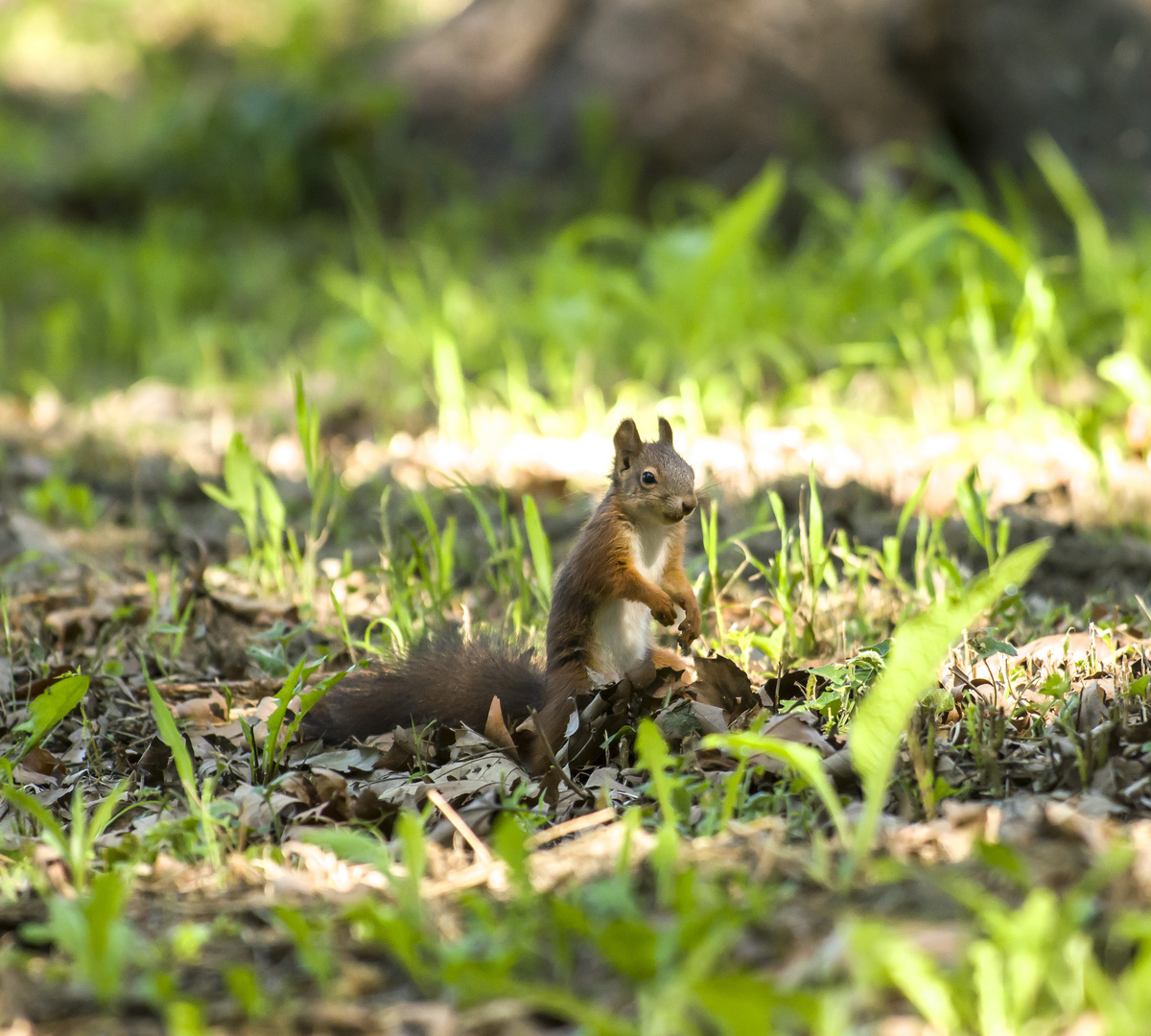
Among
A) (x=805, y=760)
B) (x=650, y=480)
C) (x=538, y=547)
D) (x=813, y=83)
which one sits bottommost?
(x=805, y=760)

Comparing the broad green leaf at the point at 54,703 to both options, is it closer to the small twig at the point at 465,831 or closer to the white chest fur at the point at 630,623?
the small twig at the point at 465,831

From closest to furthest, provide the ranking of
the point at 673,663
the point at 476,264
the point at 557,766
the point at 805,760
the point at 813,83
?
the point at 805,760 → the point at 557,766 → the point at 673,663 → the point at 476,264 → the point at 813,83

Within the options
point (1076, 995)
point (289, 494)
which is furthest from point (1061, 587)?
point (289, 494)

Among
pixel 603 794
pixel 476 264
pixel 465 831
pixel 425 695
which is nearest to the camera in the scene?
pixel 465 831

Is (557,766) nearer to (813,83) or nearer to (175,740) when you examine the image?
(175,740)

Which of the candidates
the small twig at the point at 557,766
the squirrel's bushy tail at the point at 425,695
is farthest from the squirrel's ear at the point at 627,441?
the small twig at the point at 557,766

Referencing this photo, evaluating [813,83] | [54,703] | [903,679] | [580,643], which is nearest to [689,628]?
[580,643]

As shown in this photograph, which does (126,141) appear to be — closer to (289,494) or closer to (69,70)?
(69,70)

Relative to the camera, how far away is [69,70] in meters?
14.5

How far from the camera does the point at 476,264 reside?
8484 millimetres

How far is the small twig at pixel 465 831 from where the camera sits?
6.74ft

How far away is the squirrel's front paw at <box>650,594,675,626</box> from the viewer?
9.24ft

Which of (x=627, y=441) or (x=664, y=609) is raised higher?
(x=627, y=441)

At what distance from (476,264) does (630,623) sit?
19.5 ft
